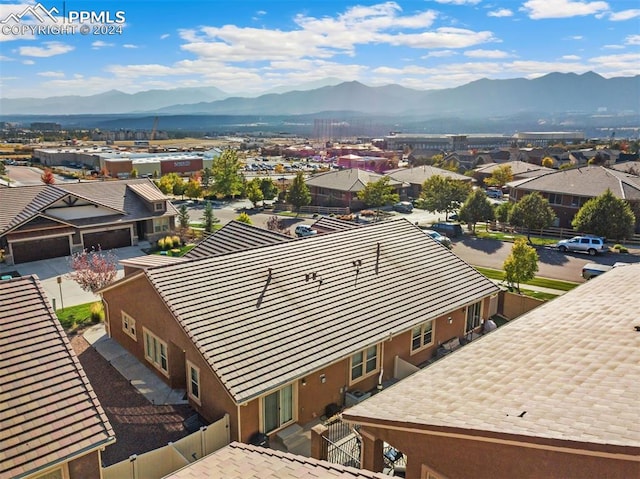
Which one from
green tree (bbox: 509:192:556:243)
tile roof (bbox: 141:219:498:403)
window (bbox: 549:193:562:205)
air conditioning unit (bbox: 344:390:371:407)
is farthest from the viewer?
window (bbox: 549:193:562:205)

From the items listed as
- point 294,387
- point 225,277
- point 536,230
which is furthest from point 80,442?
point 536,230

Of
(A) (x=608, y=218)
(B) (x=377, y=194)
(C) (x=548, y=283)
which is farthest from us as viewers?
(B) (x=377, y=194)

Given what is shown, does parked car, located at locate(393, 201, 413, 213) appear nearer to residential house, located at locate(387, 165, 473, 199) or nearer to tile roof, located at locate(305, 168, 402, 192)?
tile roof, located at locate(305, 168, 402, 192)

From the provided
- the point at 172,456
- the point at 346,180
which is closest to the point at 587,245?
the point at 346,180

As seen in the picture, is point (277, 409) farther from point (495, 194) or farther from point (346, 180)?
point (495, 194)

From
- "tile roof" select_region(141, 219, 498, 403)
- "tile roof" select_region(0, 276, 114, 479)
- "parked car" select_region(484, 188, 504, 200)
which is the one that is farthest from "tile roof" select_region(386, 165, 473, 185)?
"tile roof" select_region(0, 276, 114, 479)

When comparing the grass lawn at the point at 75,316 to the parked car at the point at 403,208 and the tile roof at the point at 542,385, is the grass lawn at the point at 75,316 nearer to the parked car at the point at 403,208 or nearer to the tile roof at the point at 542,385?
the tile roof at the point at 542,385

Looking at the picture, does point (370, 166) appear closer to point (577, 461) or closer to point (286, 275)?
point (286, 275)
